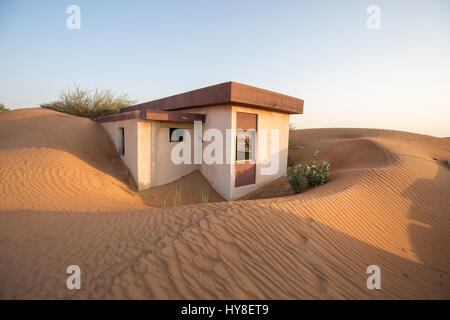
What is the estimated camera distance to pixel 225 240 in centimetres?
324

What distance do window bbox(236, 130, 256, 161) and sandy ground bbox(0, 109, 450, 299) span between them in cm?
254

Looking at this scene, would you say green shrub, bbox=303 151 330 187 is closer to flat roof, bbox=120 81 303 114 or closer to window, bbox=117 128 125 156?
flat roof, bbox=120 81 303 114

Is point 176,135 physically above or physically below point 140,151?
above

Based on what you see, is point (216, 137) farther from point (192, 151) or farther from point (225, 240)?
point (225, 240)

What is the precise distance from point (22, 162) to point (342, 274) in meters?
10.4

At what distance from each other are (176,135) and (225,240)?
643 cm

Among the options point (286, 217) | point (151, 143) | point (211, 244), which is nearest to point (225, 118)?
point (151, 143)

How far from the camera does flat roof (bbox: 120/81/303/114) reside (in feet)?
22.6

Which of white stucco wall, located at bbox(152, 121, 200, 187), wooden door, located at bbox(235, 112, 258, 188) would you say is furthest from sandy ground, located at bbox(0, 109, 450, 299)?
wooden door, located at bbox(235, 112, 258, 188)

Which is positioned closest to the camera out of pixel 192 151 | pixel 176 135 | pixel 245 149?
pixel 245 149

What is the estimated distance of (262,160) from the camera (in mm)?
8742

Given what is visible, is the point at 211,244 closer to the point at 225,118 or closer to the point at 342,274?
the point at 342,274

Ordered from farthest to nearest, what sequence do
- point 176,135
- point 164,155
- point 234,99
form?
point 176,135 < point 164,155 < point 234,99

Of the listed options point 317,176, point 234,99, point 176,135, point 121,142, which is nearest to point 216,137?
point 234,99
